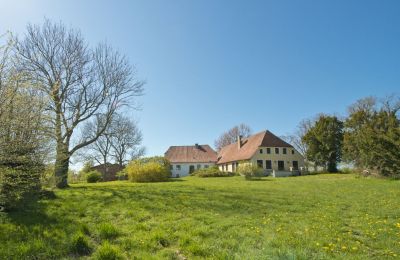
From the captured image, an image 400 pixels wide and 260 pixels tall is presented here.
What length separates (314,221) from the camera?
8602 millimetres

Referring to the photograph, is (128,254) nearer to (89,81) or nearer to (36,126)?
(36,126)

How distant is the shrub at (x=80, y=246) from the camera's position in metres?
5.79

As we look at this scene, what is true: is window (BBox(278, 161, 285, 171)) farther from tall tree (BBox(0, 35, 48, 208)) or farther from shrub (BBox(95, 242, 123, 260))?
shrub (BBox(95, 242, 123, 260))

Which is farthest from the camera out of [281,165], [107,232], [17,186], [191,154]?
[191,154]

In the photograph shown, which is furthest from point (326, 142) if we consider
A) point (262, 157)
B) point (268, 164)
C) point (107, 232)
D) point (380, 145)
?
point (107, 232)

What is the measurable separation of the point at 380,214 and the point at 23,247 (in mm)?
10223

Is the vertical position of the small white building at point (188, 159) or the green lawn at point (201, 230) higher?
the small white building at point (188, 159)

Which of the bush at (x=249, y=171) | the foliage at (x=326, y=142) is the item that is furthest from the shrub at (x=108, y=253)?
the foliage at (x=326, y=142)

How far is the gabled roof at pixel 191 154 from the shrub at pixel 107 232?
48400 mm

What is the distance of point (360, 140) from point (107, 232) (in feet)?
96.8

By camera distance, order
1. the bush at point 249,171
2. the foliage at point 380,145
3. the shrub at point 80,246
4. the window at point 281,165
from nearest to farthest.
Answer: the shrub at point 80,246 → the foliage at point 380,145 → the bush at point 249,171 → the window at point 281,165

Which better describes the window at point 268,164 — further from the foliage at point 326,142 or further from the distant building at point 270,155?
the foliage at point 326,142

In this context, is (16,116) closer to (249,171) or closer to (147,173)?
(147,173)

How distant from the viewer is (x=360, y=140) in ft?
98.1
